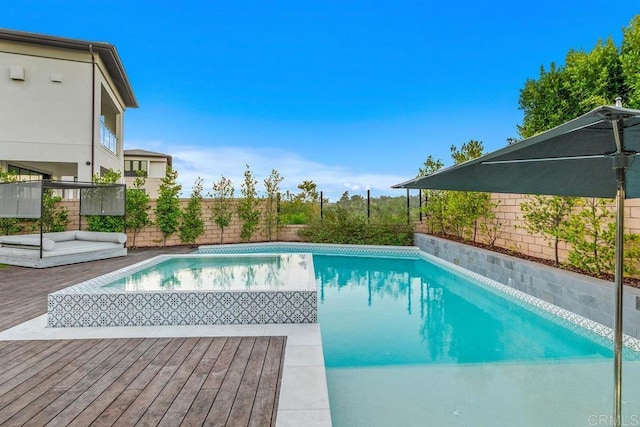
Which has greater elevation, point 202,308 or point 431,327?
point 202,308

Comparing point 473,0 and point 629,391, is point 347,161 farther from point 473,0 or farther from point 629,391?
point 629,391

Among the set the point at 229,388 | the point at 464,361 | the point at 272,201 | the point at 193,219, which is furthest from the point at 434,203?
the point at 229,388

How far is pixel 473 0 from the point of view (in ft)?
38.5

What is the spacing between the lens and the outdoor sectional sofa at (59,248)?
26.2 ft

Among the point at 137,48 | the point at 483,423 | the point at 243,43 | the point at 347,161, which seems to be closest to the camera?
the point at 483,423

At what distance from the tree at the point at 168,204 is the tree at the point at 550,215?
10.5 meters

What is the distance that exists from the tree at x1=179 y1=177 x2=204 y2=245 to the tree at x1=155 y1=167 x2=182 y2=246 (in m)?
0.32

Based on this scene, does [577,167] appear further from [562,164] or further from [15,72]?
[15,72]

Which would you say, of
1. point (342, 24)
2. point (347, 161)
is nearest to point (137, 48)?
point (342, 24)

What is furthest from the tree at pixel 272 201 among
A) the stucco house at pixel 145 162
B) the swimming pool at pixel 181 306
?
the stucco house at pixel 145 162

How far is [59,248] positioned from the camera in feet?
27.6

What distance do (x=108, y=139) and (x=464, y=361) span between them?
623 inches

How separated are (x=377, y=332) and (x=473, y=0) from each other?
1164cm

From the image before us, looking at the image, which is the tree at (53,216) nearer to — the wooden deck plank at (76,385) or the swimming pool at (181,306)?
the swimming pool at (181,306)
